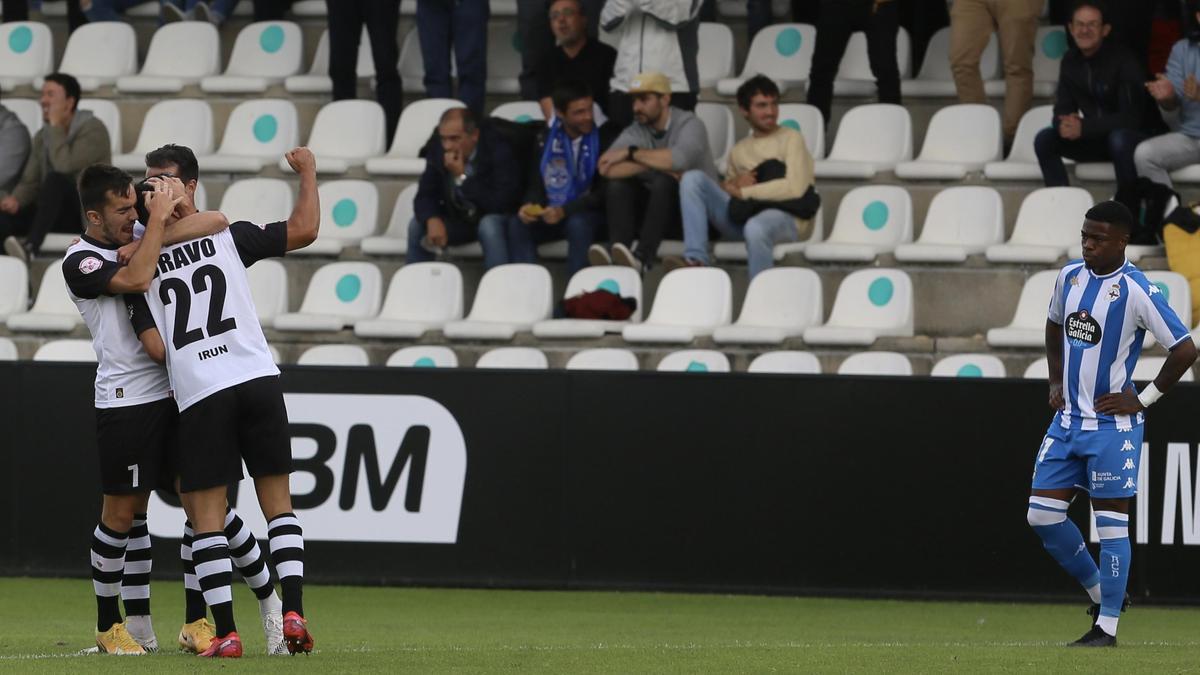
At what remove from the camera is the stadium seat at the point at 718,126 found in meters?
14.4

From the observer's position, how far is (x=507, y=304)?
13.4 m

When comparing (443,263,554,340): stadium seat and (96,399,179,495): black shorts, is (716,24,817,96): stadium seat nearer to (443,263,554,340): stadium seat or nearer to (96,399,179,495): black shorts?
(443,263,554,340): stadium seat

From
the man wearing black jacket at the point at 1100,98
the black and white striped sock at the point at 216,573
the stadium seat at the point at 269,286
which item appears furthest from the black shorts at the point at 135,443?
the man wearing black jacket at the point at 1100,98

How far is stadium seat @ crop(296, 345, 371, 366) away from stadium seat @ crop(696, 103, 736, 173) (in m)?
3.24

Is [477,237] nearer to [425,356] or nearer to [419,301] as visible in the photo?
[419,301]

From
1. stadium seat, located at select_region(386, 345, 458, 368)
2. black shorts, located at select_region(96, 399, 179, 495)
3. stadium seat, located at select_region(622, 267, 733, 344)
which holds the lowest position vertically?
stadium seat, located at select_region(386, 345, 458, 368)

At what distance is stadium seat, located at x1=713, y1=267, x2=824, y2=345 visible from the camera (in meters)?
12.8

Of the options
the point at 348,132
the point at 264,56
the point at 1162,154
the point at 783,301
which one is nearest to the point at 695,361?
the point at 783,301

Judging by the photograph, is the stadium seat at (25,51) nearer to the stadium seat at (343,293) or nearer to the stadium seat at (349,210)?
the stadium seat at (349,210)

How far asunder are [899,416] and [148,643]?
4.92m

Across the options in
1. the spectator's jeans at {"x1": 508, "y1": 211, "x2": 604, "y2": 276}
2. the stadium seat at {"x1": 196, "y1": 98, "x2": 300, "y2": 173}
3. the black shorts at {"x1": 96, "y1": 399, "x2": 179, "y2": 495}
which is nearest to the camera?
the black shorts at {"x1": 96, "y1": 399, "x2": 179, "y2": 495}

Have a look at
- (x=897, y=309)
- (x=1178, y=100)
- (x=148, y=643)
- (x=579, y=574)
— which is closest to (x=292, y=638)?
(x=148, y=643)

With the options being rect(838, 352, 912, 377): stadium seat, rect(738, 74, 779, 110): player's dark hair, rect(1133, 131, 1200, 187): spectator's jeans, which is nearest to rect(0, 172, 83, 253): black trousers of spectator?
rect(738, 74, 779, 110): player's dark hair

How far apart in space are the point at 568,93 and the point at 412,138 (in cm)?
216
